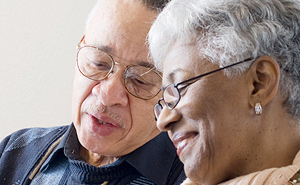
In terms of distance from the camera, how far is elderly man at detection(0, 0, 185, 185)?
68.4 inches

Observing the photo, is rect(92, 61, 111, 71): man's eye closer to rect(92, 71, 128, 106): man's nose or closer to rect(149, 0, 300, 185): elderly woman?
rect(92, 71, 128, 106): man's nose

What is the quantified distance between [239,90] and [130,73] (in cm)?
58

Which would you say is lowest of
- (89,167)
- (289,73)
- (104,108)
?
(89,167)

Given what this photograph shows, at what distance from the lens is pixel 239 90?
1.23 metres

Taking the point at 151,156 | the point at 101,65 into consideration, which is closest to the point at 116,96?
the point at 101,65

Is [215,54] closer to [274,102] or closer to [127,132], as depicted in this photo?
[274,102]

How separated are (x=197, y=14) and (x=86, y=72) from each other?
621 mm

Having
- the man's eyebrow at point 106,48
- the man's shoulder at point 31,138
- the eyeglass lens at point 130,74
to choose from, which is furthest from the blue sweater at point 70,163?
the man's eyebrow at point 106,48

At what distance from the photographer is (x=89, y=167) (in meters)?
1.77

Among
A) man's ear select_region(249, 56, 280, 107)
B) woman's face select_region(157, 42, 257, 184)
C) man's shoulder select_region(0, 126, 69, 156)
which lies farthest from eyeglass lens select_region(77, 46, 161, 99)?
man's ear select_region(249, 56, 280, 107)

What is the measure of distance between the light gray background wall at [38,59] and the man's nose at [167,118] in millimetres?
1186

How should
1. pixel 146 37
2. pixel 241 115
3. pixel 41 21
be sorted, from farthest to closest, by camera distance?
pixel 41 21, pixel 146 37, pixel 241 115

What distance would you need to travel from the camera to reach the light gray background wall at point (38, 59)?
2449mm

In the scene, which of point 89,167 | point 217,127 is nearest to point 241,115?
point 217,127
